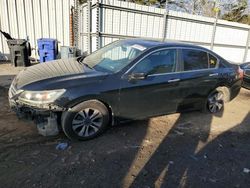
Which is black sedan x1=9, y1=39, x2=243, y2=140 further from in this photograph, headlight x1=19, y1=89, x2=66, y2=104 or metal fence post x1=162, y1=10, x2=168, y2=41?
metal fence post x1=162, y1=10, x2=168, y2=41

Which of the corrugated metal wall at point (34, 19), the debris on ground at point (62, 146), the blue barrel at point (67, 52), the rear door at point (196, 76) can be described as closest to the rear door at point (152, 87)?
the rear door at point (196, 76)

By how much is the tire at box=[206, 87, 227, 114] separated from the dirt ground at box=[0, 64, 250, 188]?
632 millimetres

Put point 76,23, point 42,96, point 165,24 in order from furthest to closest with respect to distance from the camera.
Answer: point 76,23, point 165,24, point 42,96

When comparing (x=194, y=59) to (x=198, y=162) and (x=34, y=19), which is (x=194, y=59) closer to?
(x=198, y=162)

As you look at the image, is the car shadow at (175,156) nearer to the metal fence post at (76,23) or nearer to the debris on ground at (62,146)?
the debris on ground at (62,146)

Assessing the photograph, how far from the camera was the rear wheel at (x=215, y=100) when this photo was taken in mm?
4797

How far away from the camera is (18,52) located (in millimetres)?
8094

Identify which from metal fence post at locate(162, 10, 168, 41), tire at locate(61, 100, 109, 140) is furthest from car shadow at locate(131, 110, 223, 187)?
metal fence post at locate(162, 10, 168, 41)

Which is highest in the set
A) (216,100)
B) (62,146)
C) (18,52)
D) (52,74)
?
(52,74)

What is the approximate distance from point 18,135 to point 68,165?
3.81 ft

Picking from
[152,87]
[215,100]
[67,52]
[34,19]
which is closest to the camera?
[152,87]

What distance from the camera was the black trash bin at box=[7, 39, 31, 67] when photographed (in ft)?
26.3

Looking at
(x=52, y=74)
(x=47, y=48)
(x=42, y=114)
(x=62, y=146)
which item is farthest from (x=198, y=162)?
(x=47, y=48)

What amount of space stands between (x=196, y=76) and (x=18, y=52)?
→ 676 centimetres
